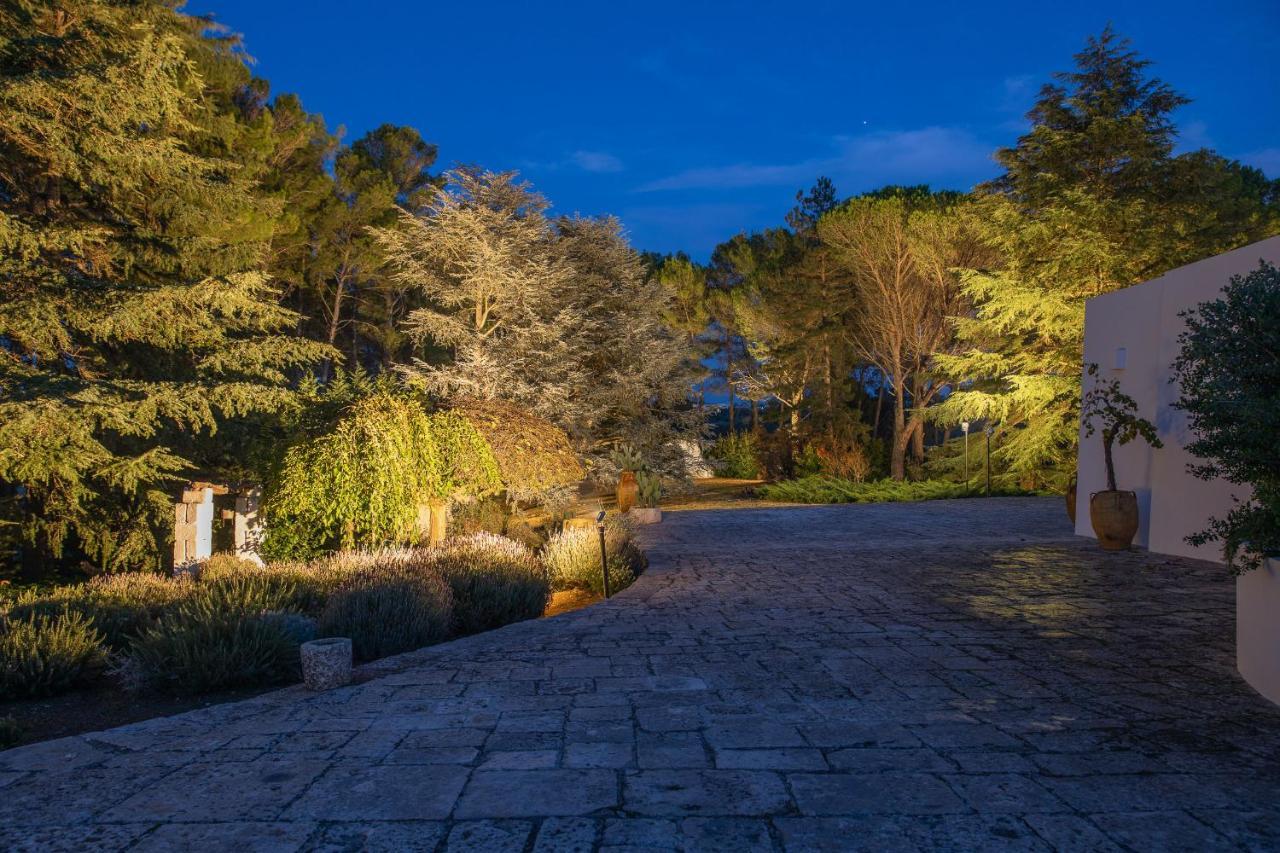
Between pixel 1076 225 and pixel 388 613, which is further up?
pixel 1076 225

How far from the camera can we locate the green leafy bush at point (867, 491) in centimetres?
1677

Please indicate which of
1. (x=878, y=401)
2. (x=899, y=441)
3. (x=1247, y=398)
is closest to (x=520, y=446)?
(x=1247, y=398)

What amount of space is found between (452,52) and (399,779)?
8340cm

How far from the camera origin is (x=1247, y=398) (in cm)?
333

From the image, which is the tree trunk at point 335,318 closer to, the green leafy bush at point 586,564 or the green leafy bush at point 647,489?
the green leafy bush at point 647,489

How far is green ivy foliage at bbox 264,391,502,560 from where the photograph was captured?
7.78 meters

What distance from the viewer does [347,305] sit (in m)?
23.6

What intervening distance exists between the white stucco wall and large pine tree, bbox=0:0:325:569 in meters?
9.50

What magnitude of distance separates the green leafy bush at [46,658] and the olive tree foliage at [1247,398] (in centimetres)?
606

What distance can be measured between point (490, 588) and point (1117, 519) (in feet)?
21.8

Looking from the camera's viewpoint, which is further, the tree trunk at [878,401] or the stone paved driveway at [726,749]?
the tree trunk at [878,401]

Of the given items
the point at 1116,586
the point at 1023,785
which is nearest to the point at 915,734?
the point at 1023,785

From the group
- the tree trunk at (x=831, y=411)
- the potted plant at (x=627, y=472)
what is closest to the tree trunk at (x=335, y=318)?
the potted plant at (x=627, y=472)

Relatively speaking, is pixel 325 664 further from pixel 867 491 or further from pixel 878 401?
pixel 878 401
